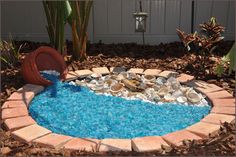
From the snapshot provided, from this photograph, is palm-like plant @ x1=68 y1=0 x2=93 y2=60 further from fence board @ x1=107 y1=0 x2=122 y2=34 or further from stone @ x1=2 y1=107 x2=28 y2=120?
stone @ x1=2 y1=107 x2=28 y2=120

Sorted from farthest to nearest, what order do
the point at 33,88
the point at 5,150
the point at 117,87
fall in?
1. the point at 117,87
2. the point at 33,88
3. the point at 5,150

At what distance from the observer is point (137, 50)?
5.02m

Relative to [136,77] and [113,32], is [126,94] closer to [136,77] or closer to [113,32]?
[136,77]

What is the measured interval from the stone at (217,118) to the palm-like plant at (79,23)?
1979 millimetres

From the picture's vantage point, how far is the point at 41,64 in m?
4.12

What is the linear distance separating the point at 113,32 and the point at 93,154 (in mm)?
3193

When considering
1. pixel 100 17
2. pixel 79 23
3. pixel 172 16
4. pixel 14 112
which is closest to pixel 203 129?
pixel 14 112

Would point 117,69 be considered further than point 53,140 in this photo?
Yes

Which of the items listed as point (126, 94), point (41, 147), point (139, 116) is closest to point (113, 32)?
point (126, 94)

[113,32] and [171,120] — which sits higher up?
[113,32]

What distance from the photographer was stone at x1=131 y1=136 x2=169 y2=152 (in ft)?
8.23

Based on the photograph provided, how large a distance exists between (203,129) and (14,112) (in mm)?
1548

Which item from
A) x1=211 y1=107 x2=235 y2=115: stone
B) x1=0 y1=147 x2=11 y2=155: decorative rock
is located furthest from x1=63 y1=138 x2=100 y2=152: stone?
x1=211 y1=107 x2=235 y2=115: stone

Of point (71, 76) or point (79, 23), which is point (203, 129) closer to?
point (71, 76)
